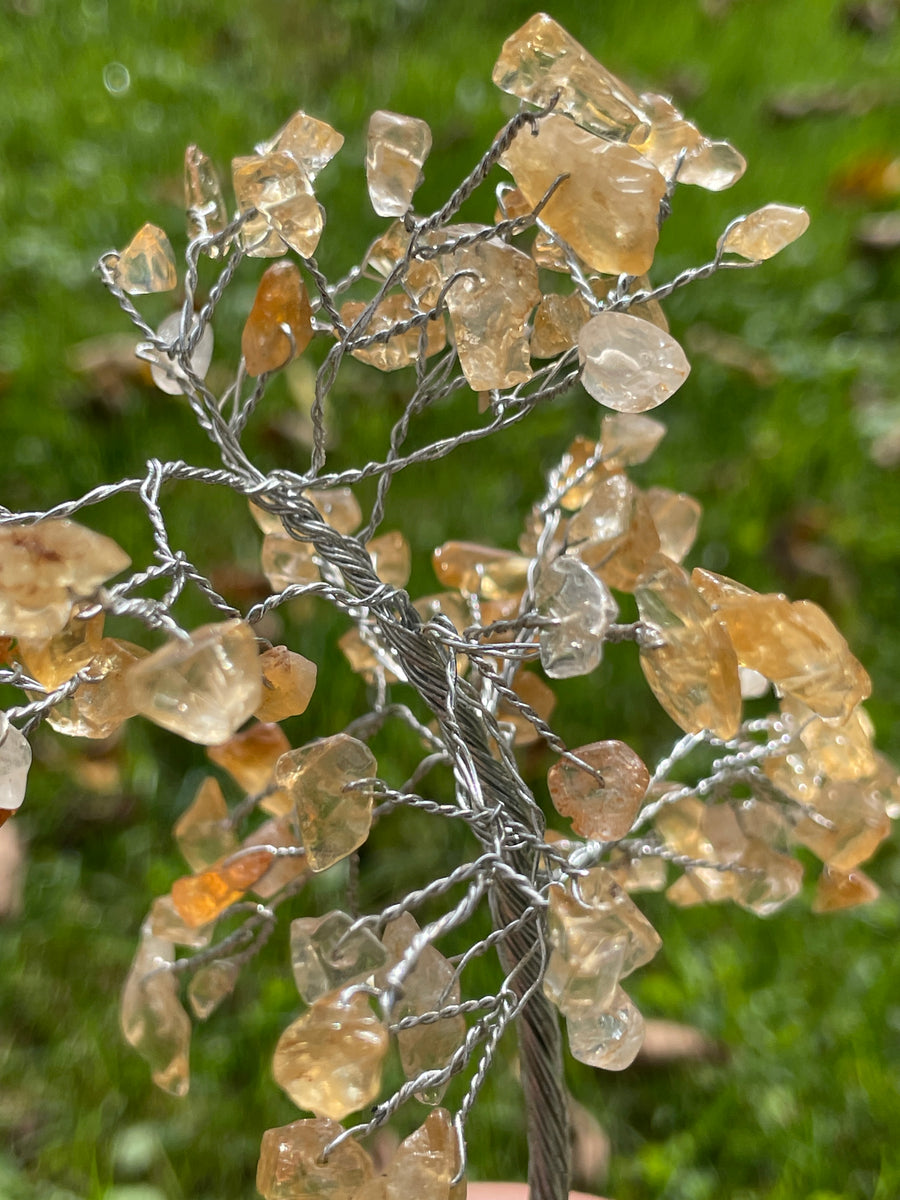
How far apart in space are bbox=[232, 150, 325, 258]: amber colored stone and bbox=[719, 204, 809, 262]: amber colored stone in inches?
5.5

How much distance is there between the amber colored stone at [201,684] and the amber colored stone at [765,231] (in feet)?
0.71

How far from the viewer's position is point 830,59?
1.78 metres

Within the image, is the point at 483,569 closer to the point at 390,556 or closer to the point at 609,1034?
the point at 390,556

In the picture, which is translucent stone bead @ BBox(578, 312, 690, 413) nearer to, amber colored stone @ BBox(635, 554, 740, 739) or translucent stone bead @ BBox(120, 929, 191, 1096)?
amber colored stone @ BBox(635, 554, 740, 739)

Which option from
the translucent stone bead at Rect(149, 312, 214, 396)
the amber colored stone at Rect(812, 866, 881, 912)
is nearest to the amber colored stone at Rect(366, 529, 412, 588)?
the translucent stone bead at Rect(149, 312, 214, 396)

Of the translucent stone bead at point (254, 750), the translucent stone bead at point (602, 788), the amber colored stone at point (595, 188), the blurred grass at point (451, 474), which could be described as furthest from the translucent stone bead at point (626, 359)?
the blurred grass at point (451, 474)

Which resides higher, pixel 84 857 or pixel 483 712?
pixel 483 712

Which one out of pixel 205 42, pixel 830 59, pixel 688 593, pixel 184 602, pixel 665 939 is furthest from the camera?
pixel 830 59

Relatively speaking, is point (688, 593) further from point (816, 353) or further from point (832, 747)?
point (816, 353)

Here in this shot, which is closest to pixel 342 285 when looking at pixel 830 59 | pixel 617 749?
pixel 617 749

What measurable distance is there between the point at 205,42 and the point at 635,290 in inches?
61.7

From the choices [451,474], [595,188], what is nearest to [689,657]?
[595,188]

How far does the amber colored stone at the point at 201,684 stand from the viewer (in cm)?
27

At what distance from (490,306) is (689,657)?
13 cm
